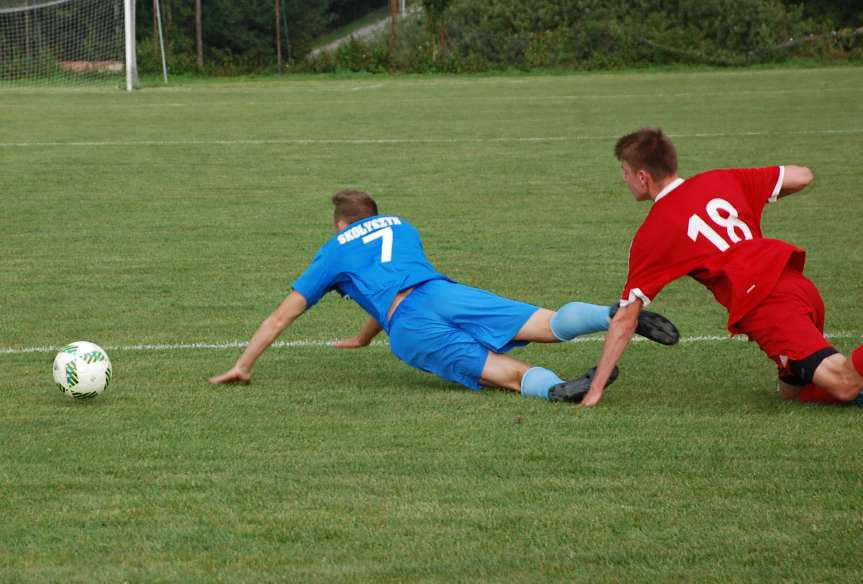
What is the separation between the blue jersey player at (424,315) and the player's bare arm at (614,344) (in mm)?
263

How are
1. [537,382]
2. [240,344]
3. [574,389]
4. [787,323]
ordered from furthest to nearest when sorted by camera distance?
[240,344] < [537,382] < [574,389] < [787,323]

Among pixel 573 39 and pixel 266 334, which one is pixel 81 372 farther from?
pixel 573 39

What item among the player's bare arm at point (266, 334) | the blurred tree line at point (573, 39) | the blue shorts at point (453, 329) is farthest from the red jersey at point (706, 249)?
the blurred tree line at point (573, 39)

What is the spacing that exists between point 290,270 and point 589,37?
35.2 meters

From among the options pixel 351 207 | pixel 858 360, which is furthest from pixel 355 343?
pixel 858 360

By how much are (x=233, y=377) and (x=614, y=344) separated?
6.20ft


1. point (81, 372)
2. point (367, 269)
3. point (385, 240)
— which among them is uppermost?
point (385, 240)

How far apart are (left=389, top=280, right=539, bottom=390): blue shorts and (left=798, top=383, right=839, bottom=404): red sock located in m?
1.35

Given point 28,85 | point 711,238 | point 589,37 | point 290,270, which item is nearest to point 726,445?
point 711,238

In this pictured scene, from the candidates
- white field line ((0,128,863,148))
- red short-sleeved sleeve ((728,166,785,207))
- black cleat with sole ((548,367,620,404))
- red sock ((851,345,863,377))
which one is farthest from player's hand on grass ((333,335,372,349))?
white field line ((0,128,863,148))

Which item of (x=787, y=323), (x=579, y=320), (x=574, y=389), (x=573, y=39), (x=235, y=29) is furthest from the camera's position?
(x=235, y=29)

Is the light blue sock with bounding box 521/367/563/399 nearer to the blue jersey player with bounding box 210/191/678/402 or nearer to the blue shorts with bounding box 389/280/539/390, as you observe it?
the blue jersey player with bounding box 210/191/678/402

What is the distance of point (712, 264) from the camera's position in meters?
6.17

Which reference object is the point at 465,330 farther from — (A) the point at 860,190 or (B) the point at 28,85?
(B) the point at 28,85
